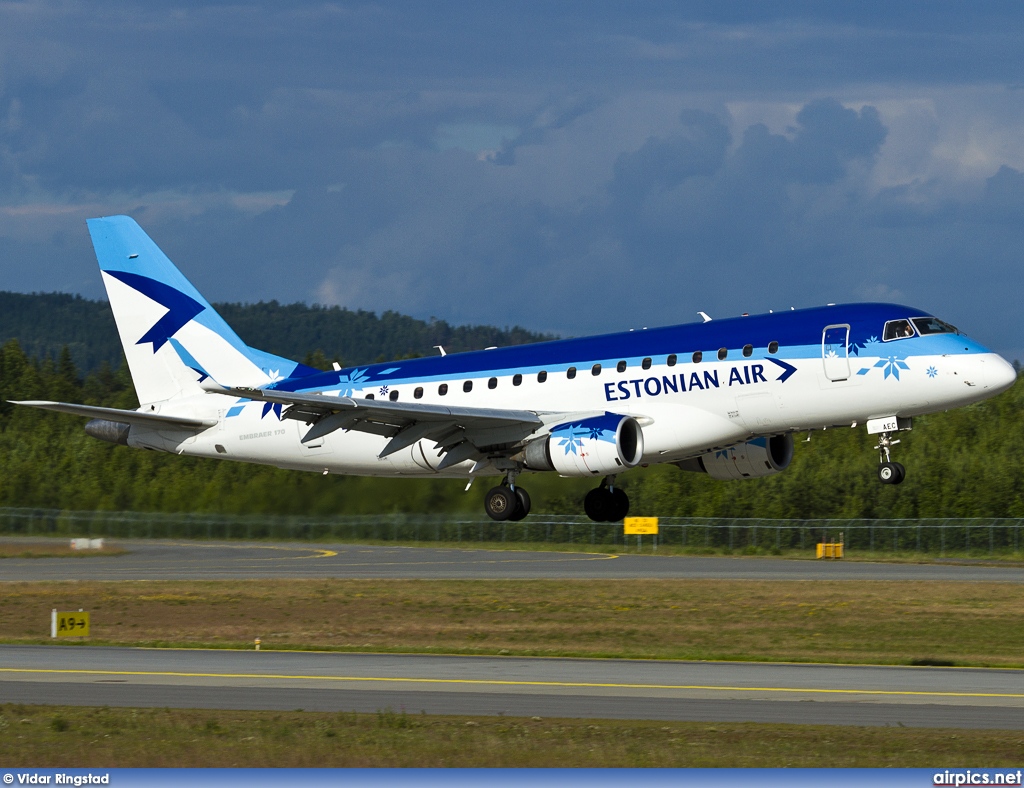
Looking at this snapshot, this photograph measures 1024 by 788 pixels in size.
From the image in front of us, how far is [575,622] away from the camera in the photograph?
194ft

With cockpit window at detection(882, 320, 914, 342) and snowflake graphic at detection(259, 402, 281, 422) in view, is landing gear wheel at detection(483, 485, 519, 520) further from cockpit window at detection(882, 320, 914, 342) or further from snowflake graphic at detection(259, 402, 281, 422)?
cockpit window at detection(882, 320, 914, 342)

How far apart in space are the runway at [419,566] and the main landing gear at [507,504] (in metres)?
38.6

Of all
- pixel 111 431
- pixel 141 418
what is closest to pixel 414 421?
pixel 141 418

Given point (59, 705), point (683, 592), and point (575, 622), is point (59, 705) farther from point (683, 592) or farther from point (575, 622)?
point (683, 592)

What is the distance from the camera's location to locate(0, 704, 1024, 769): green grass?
24859 mm

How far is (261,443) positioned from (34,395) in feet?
390

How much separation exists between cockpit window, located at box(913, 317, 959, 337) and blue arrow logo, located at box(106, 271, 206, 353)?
80.4ft

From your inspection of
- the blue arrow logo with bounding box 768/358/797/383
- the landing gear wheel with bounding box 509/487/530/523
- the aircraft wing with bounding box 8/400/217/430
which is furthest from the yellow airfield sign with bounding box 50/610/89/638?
the blue arrow logo with bounding box 768/358/797/383

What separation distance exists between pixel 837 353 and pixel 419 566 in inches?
2160

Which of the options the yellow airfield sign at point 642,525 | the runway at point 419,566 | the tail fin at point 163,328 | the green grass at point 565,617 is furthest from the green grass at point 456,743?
the yellow airfield sign at point 642,525

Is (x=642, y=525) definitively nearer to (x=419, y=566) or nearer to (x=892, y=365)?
(x=419, y=566)

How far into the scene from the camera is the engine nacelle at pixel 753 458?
1639 inches

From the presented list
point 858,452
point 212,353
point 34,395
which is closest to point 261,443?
point 212,353

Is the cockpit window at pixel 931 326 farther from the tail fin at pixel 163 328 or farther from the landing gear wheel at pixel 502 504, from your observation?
the tail fin at pixel 163 328
